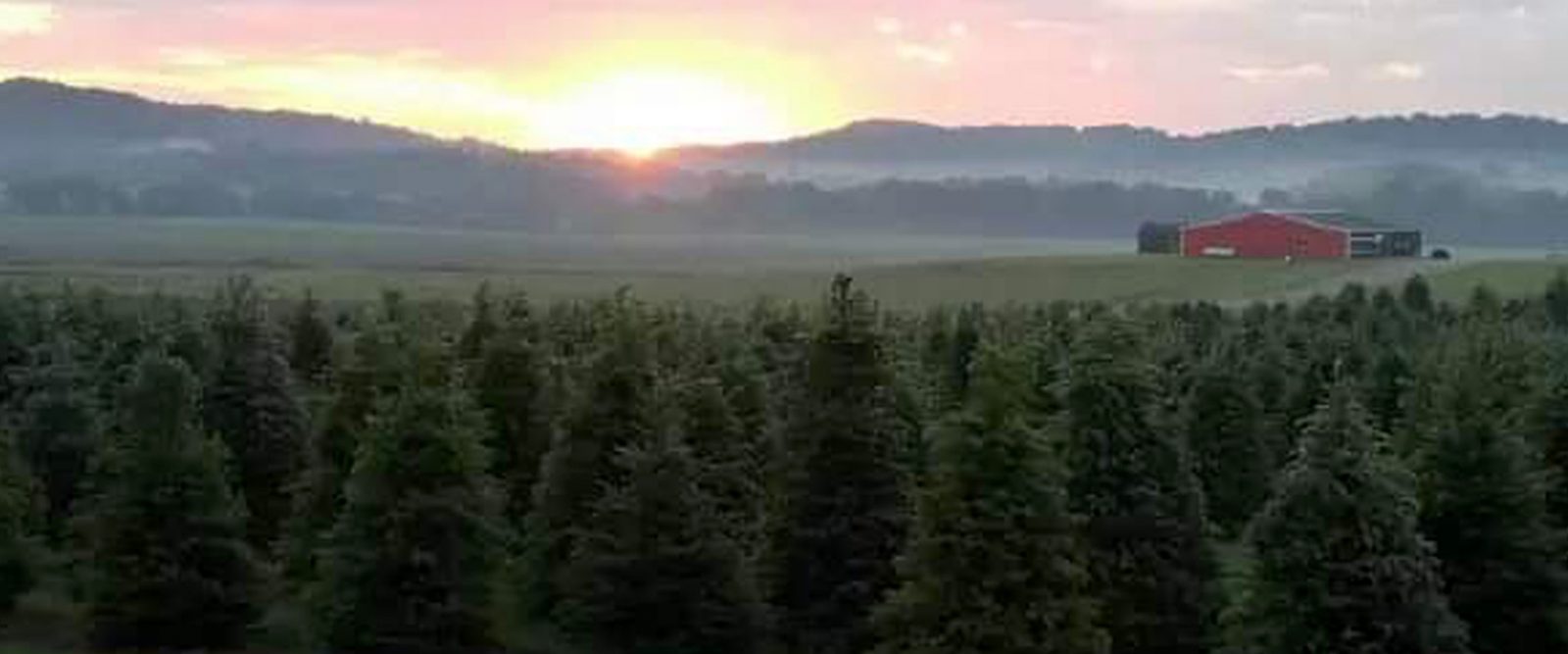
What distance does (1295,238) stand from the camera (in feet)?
458

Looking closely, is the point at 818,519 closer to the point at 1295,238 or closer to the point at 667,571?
the point at 667,571

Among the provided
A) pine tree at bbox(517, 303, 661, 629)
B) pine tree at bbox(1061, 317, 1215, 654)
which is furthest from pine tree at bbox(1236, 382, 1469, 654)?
pine tree at bbox(517, 303, 661, 629)

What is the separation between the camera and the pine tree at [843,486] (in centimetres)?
3062

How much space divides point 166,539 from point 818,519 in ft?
30.8

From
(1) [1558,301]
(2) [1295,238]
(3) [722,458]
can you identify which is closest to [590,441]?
(3) [722,458]

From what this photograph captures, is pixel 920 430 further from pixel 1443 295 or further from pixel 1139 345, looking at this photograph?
pixel 1443 295

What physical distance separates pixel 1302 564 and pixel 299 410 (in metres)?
20.5

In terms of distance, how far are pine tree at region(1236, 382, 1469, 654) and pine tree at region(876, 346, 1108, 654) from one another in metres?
2.32

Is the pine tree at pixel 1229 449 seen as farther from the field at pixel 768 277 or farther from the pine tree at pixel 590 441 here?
the field at pixel 768 277

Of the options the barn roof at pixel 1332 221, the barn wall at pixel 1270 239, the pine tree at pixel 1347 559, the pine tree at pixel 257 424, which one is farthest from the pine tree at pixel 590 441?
the barn roof at pixel 1332 221

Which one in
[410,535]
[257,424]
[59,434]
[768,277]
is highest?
[257,424]

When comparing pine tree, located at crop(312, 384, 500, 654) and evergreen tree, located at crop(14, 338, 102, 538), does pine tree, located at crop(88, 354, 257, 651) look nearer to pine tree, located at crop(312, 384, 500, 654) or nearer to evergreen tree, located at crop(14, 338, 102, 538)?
pine tree, located at crop(312, 384, 500, 654)

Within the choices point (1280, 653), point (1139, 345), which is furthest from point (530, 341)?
point (1280, 653)

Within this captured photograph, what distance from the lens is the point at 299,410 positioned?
3975 cm
